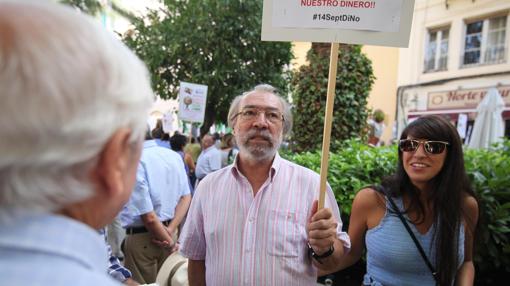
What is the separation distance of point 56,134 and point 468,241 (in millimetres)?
2358

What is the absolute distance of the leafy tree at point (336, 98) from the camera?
6012mm

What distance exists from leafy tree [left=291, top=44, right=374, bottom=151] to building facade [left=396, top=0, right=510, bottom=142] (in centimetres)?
918

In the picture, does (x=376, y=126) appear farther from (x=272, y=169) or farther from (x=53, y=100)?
(x=53, y=100)

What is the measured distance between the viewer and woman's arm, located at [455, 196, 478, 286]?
233cm

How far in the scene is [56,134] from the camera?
2.25 ft

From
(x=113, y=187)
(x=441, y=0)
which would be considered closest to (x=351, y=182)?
(x=113, y=187)

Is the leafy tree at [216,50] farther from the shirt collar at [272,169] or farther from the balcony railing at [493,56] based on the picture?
the balcony railing at [493,56]

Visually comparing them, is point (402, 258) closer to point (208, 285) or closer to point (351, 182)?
point (208, 285)

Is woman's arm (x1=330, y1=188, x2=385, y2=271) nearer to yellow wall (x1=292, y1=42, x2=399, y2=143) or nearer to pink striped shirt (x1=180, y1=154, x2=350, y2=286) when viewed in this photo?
pink striped shirt (x1=180, y1=154, x2=350, y2=286)

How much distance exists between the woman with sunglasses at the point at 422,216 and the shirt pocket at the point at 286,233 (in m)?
0.42

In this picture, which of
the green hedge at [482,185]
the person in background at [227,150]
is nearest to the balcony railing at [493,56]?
the person in background at [227,150]

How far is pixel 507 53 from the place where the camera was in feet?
47.6

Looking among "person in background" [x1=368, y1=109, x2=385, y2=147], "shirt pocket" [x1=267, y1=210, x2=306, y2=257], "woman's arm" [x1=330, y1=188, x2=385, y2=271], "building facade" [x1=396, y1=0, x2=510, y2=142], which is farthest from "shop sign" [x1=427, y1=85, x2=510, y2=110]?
"shirt pocket" [x1=267, y1=210, x2=306, y2=257]

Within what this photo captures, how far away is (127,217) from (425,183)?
2.54 m
